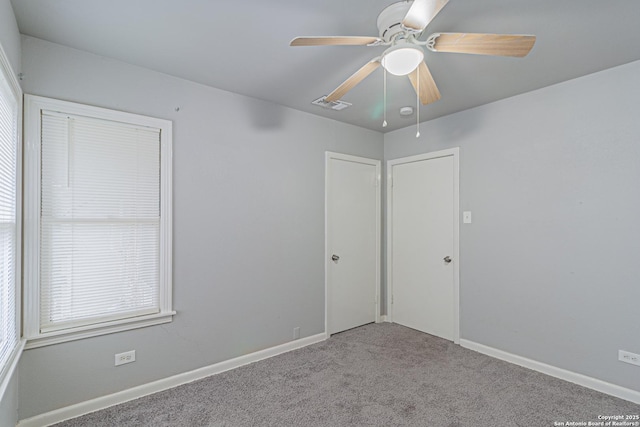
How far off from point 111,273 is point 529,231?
355 cm

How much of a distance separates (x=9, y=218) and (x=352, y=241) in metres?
3.06

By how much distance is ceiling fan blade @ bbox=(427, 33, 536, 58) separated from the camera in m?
1.50

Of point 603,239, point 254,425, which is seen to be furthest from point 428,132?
point 254,425

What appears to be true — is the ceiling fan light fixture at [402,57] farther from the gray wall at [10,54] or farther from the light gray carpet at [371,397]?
the light gray carpet at [371,397]

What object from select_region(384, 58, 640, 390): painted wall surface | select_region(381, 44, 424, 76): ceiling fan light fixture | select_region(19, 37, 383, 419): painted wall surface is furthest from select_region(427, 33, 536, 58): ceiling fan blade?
select_region(19, 37, 383, 419): painted wall surface

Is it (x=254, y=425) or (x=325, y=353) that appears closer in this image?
(x=254, y=425)

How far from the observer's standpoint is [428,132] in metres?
3.77

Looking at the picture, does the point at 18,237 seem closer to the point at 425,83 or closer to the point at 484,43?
the point at 425,83

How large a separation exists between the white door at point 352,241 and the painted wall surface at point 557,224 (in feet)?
3.65

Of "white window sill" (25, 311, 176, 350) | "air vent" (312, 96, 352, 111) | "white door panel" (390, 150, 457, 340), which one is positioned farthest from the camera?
"white door panel" (390, 150, 457, 340)

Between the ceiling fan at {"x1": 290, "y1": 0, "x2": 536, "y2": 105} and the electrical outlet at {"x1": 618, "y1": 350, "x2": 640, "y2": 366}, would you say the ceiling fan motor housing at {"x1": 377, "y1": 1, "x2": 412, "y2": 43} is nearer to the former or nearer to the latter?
the ceiling fan at {"x1": 290, "y1": 0, "x2": 536, "y2": 105}

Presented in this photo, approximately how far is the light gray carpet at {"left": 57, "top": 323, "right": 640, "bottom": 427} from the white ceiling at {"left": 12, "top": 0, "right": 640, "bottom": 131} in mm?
2534

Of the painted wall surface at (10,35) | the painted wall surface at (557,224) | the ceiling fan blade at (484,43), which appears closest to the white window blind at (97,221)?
the painted wall surface at (10,35)

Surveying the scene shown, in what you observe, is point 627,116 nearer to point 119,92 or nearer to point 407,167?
point 407,167
